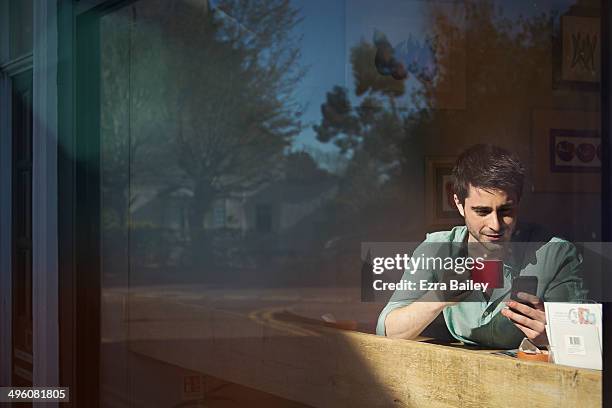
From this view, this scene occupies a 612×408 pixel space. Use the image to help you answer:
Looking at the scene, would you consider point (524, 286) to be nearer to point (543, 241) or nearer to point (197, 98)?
point (543, 241)

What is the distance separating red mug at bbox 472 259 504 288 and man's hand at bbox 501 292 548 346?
65 mm

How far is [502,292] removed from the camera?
2500mm

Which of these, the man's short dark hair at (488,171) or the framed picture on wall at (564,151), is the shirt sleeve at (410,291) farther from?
the framed picture on wall at (564,151)

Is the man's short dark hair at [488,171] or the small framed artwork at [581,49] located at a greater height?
the small framed artwork at [581,49]

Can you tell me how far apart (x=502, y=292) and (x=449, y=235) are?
0.24 meters

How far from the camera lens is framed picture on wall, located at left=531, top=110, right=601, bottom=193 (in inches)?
91.1

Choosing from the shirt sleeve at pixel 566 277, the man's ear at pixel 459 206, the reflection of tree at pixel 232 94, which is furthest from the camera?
the reflection of tree at pixel 232 94

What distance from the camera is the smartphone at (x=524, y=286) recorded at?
243cm

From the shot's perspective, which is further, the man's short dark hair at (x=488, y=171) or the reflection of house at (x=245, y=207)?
the reflection of house at (x=245, y=207)

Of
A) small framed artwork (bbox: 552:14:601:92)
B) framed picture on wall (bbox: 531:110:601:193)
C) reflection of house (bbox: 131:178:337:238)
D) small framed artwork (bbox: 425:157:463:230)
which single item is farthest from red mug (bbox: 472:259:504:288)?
reflection of house (bbox: 131:178:337:238)

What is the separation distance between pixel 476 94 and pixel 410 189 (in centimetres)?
37

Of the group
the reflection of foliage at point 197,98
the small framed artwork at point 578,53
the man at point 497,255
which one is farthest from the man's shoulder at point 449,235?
the reflection of foliage at point 197,98

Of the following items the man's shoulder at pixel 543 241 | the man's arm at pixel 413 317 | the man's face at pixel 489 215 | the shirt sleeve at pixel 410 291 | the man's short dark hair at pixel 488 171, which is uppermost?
the man's short dark hair at pixel 488 171

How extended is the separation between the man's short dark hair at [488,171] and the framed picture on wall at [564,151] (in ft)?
0.17
